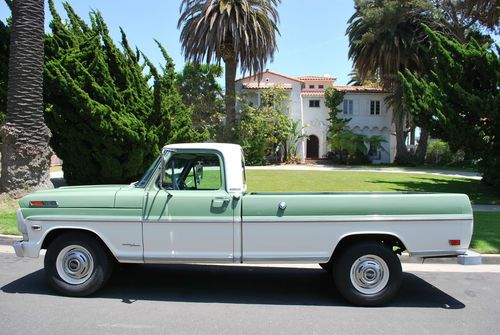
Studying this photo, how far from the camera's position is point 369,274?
214 inches

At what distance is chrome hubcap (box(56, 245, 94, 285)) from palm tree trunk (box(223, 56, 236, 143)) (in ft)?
97.3

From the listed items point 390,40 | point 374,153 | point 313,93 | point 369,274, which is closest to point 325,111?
point 313,93

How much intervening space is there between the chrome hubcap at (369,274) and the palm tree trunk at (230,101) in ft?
98.2

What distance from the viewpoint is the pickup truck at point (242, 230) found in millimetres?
5371

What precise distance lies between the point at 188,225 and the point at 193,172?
74 cm

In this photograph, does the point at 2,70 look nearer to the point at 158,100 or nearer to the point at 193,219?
the point at 158,100

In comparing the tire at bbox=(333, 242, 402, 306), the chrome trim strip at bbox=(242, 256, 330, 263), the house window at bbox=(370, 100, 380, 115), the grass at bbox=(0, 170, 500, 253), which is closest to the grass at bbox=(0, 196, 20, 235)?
the grass at bbox=(0, 170, 500, 253)

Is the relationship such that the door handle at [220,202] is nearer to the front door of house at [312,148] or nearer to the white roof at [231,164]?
the white roof at [231,164]

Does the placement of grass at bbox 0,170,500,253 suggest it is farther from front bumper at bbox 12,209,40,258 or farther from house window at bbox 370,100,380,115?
house window at bbox 370,100,380,115

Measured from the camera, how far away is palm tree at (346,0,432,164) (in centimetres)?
3462

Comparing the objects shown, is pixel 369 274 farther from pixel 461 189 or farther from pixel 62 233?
pixel 461 189

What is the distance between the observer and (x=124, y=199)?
5523 millimetres

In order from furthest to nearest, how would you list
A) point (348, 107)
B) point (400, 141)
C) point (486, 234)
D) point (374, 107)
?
point (374, 107), point (348, 107), point (400, 141), point (486, 234)

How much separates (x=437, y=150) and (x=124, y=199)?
39.8 meters
